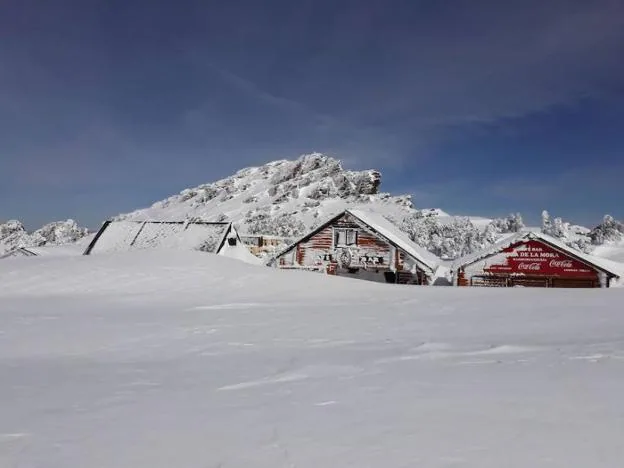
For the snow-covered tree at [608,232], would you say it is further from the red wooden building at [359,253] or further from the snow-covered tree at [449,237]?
the red wooden building at [359,253]

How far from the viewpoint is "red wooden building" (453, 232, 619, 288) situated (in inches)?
913

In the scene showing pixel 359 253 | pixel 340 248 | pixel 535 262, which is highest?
pixel 340 248

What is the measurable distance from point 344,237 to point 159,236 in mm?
13204

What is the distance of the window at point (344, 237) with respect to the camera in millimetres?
27062

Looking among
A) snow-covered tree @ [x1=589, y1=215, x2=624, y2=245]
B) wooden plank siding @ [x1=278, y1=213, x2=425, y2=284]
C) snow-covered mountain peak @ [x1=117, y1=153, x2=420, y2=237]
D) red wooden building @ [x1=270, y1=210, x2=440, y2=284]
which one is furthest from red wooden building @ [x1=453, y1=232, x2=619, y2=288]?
snow-covered mountain peak @ [x1=117, y1=153, x2=420, y2=237]

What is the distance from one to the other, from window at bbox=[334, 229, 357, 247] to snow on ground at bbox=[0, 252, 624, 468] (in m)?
16.3

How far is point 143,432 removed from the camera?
340cm

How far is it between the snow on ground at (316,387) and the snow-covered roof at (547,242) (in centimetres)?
1393

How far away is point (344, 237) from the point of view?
27281 mm

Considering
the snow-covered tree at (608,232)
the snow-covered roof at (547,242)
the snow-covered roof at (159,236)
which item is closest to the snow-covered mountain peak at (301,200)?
the snow-covered tree at (608,232)

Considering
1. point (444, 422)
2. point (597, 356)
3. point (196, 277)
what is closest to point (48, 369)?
point (444, 422)

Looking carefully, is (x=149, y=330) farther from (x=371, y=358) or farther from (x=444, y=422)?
(x=444, y=422)

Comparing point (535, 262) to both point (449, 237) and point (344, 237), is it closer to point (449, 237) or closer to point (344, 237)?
point (344, 237)

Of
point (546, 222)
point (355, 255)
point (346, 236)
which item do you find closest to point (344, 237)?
point (346, 236)
